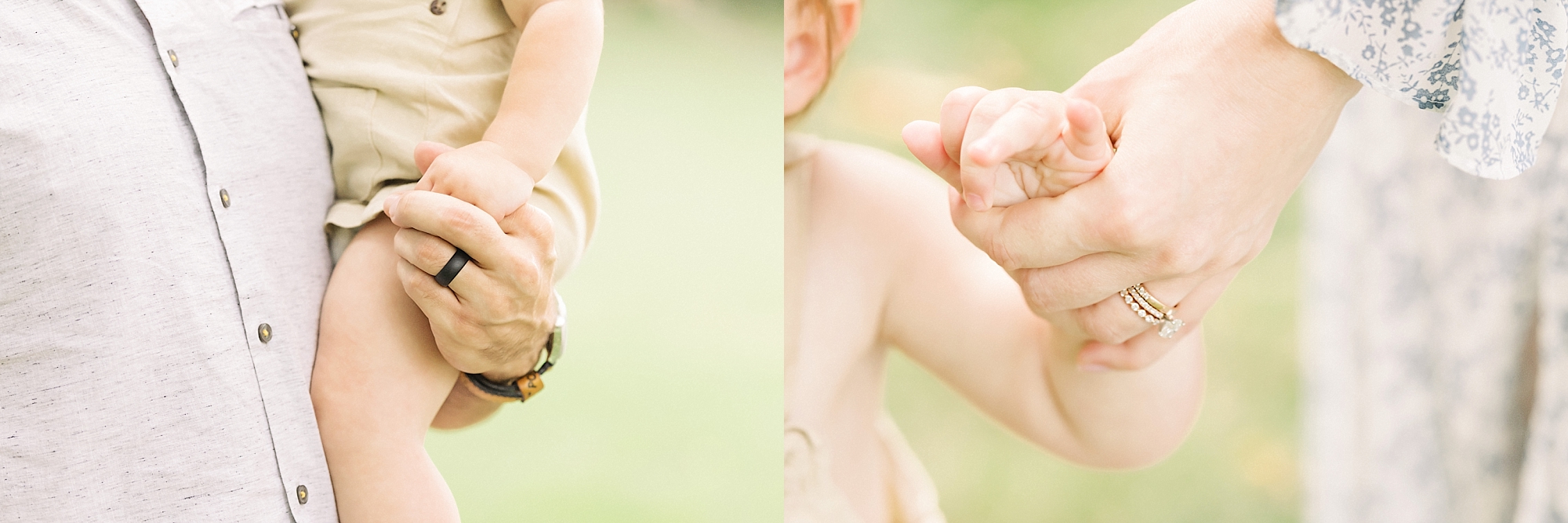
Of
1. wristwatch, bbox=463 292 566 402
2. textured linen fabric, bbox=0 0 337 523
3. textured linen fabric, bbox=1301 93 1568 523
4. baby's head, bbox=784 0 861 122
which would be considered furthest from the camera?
textured linen fabric, bbox=1301 93 1568 523

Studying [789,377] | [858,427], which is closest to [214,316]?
[789,377]

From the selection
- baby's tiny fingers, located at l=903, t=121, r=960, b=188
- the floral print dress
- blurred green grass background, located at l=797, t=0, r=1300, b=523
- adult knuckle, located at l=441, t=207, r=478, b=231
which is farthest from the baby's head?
the floral print dress

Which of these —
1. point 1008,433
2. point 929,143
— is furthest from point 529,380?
point 1008,433

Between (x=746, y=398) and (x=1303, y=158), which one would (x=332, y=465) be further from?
(x=1303, y=158)

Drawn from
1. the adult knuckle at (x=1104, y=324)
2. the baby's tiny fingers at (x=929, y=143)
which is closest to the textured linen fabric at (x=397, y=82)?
the baby's tiny fingers at (x=929, y=143)

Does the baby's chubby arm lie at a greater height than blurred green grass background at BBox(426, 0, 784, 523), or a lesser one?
greater

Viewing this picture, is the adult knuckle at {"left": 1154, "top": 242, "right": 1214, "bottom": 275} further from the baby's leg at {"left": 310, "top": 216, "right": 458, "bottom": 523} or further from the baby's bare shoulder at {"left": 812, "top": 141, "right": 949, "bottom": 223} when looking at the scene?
the baby's leg at {"left": 310, "top": 216, "right": 458, "bottom": 523}

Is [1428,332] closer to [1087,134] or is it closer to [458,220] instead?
[1087,134]

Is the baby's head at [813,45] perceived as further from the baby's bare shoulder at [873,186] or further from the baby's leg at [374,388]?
the baby's leg at [374,388]
